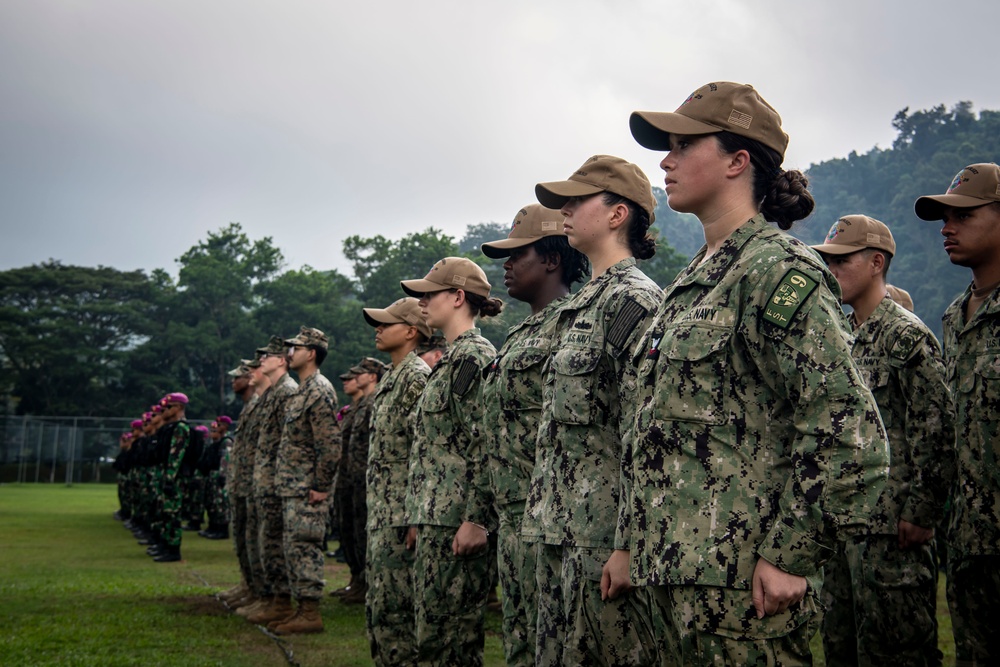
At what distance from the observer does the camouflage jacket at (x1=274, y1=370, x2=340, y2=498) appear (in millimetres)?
7668

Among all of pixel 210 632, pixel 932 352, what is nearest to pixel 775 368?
pixel 932 352

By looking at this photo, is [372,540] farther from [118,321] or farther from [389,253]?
[118,321]

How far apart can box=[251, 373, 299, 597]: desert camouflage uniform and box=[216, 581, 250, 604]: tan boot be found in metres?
0.72

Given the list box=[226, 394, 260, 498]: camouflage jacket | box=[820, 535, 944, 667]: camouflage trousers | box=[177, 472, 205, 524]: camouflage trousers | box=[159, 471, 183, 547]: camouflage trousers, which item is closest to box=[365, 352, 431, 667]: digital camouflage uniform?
box=[820, 535, 944, 667]: camouflage trousers

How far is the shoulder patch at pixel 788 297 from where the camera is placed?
238 centimetres

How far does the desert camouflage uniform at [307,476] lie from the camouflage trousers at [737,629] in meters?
5.58

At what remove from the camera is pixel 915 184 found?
238 feet

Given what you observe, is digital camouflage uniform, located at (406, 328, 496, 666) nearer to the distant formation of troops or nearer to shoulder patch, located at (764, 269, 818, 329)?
the distant formation of troops

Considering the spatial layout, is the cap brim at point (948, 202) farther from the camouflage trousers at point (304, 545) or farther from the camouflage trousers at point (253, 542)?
the camouflage trousers at point (253, 542)

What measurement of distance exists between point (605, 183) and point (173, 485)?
10957mm

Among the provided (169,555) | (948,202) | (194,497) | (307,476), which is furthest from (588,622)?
(194,497)

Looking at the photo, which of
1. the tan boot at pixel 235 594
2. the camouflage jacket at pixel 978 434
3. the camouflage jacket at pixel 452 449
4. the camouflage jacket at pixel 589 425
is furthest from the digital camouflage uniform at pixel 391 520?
the tan boot at pixel 235 594

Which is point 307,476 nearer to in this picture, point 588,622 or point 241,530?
point 241,530

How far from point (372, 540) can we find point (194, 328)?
45.9 meters
